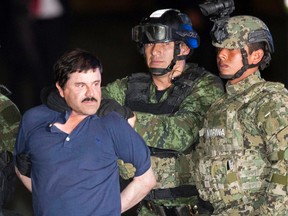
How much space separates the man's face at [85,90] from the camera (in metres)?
3.54

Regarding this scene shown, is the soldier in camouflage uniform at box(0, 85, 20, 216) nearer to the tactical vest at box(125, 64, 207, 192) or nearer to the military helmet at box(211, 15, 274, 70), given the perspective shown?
the tactical vest at box(125, 64, 207, 192)

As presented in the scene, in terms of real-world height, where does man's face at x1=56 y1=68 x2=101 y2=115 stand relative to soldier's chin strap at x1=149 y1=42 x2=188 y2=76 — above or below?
above

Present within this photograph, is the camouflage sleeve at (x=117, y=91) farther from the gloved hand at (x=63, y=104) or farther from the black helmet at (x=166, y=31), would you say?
the gloved hand at (x=63, y=104)

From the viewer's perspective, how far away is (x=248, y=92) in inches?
153

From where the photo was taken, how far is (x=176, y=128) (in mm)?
4062

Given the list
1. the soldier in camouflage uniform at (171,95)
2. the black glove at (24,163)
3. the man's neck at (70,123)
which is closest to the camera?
the man's neck at (70,123)

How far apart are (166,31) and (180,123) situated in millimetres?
469

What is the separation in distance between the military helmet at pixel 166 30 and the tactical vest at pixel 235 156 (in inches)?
19.0

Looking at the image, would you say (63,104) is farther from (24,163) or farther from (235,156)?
(235,156)

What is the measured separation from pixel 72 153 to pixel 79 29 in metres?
2.35

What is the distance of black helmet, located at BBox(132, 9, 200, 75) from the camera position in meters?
4.26

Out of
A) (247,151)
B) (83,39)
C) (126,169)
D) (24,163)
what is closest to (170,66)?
(126,169)

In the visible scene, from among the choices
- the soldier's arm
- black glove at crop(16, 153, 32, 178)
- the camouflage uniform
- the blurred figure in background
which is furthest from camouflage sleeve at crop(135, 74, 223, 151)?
the blurred figure in background

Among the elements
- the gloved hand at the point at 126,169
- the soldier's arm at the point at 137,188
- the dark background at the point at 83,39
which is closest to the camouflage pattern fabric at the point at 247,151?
the gloved hand at the point at 126,169
